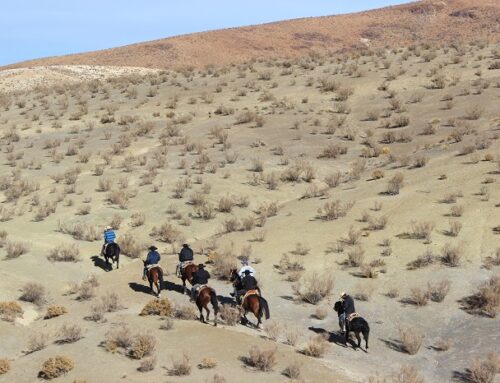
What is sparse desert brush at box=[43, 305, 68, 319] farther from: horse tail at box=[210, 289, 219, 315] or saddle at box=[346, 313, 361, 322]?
saddle at box=[346, 313, 361, 322]

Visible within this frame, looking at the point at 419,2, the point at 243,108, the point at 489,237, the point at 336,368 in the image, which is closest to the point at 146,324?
the point at 336,368

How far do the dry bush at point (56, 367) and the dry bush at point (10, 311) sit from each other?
429 cm

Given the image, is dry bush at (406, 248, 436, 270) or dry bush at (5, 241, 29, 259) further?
dry bush at (5, 241, 29, 259)

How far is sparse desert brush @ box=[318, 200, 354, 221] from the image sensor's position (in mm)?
25875

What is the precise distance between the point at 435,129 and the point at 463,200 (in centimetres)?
1305

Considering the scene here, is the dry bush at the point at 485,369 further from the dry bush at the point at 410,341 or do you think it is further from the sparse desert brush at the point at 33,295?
the sparse desert brush at the point at 33,295

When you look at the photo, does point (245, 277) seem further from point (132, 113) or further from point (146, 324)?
point (132, 113)

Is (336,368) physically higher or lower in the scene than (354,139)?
lower

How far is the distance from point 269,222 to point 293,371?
1316 cm

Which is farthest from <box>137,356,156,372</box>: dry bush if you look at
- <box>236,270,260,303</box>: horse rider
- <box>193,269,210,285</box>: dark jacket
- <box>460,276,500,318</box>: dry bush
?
<box>460,276,500,318</box>: dry bush

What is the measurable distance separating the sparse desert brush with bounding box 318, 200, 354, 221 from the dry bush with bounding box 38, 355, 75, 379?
46.9 feet

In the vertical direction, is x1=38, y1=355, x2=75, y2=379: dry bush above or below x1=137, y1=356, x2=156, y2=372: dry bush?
above

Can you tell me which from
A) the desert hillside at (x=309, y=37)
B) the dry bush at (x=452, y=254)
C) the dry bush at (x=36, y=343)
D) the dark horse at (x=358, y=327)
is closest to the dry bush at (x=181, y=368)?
the dry bush at (x=36, y=343)

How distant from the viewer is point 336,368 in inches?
584
